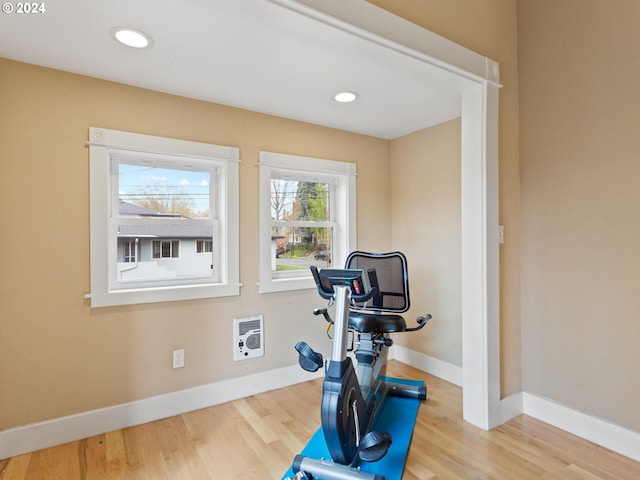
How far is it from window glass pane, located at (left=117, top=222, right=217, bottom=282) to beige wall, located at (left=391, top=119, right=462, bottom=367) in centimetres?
187

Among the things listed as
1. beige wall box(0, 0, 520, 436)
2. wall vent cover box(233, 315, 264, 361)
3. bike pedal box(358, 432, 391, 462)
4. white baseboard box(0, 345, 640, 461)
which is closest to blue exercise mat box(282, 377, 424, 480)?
bike pedal box(358, 432, 391, 462)

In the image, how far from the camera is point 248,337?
2703 millimetres

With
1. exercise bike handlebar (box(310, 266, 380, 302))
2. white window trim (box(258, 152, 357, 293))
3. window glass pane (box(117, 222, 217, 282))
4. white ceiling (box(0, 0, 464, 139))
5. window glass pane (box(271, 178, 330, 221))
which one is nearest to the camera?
white ceiling (box(0, 0, 464, 139))

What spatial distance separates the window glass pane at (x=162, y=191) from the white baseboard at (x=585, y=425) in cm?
270

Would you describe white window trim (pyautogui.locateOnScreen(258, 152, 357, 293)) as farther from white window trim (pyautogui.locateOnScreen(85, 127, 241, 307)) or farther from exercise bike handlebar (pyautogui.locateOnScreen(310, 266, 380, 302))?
exercise bike handlebar (pyautogui.locateOnScreen(310, 266, 380, 302))

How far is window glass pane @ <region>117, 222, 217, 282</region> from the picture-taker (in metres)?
2.40

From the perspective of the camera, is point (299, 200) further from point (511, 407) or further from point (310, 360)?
point (511, 407)

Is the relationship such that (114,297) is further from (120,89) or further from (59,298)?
(120,89)

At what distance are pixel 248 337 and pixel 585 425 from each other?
88.9 inches

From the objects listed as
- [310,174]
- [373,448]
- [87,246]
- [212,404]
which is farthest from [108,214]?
[373,448]

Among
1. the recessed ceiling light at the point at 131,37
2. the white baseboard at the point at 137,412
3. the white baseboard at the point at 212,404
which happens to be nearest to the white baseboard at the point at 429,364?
the white baseboard at the point at 212,404

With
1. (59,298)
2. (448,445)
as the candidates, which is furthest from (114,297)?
(448,445)

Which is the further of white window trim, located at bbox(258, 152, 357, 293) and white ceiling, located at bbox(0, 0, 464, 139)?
white window trim, located at bbox(258, 152, 357, 293)

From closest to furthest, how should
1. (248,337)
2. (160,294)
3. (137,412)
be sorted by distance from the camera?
(137,412), (160,294), (248,337)
